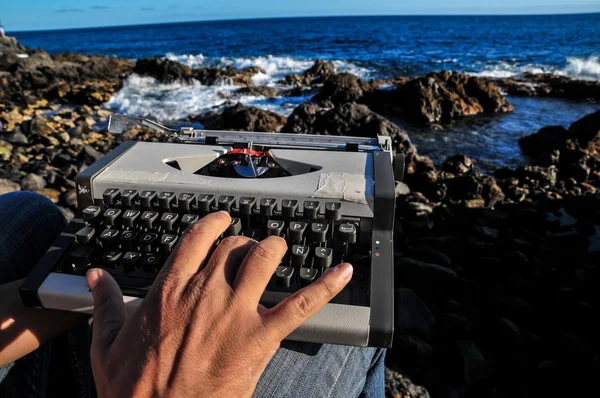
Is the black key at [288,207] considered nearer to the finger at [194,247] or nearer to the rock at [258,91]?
the finger at [194,247]

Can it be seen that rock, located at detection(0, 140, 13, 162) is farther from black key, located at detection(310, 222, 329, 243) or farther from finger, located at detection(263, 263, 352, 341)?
finger, located at detection(263, 263, 352, 341)

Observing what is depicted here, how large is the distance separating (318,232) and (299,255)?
118mm

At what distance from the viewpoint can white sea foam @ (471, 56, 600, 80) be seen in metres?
21.7

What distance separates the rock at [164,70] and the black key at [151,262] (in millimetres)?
17832

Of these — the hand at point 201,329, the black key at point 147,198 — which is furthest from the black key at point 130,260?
the hand at point 201,329

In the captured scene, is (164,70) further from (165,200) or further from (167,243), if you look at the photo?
(167,243)

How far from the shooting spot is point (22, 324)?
1.48 m

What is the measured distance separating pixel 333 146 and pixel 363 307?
102 cm

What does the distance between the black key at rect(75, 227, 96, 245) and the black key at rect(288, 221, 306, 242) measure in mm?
778

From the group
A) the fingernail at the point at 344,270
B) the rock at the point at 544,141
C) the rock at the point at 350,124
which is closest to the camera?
the fingernail at the point at 344,270

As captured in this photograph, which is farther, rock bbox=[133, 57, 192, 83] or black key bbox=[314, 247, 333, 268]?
rock bbox=[133, 57, 192, 83]

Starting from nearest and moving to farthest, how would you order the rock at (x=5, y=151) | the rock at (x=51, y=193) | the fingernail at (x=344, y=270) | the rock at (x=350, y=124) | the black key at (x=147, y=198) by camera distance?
the fingernail at (x=344, y=270)
the black key at (x=147, y=198)
the rock at (x=51, y=193)
the rock at (x=5, y=151)
the rock at (x=350, y=124)

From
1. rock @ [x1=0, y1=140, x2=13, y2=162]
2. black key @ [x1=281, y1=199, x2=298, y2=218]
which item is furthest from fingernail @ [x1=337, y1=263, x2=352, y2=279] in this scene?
rock @ [x1=0, y1=140, x2=13, y2=162]

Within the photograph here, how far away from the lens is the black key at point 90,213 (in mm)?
1698
